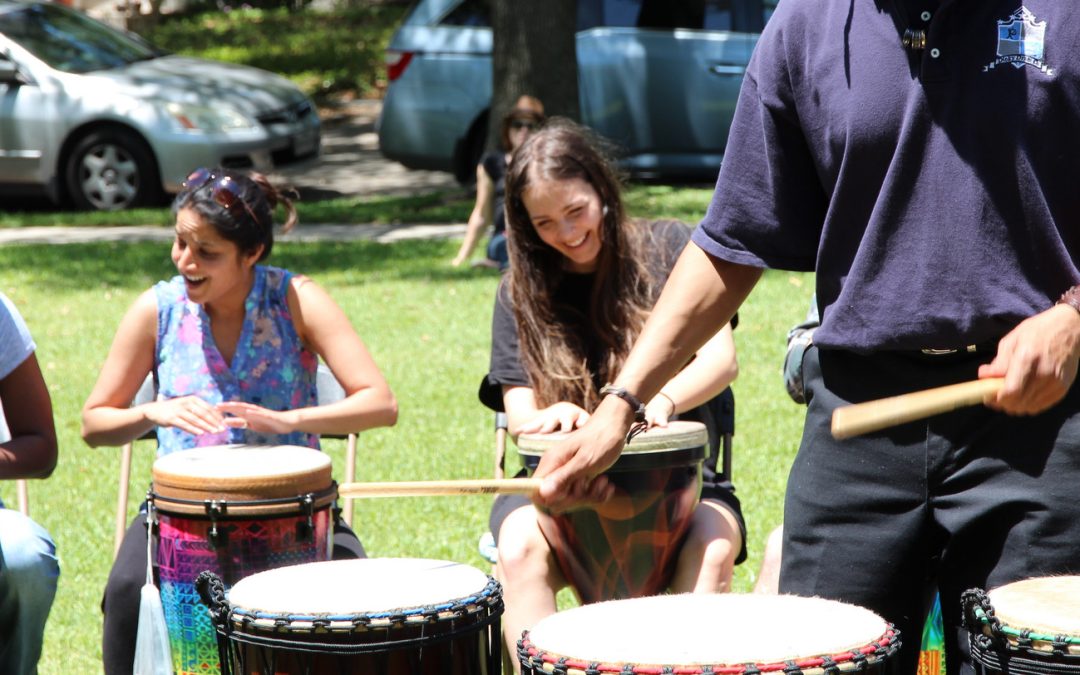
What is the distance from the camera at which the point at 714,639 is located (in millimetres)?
2344

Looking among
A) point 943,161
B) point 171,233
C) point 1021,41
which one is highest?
point 1021,41

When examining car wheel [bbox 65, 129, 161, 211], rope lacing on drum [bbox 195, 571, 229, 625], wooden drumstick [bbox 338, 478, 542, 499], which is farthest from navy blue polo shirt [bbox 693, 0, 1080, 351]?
car wheel [bbox 65, 129, 161, 211]

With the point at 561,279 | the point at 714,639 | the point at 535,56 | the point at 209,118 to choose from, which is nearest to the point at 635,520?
the point at 561,279

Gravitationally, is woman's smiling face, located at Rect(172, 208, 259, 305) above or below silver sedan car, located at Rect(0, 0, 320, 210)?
above

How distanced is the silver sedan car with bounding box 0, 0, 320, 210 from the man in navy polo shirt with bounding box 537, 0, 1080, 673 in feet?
32.5

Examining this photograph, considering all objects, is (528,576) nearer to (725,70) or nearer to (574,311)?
(574,311)

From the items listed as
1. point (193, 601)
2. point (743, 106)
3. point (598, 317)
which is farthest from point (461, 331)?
point (743, 106)

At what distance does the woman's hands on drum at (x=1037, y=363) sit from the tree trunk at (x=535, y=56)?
9.50 meters

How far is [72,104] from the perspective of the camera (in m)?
12.1

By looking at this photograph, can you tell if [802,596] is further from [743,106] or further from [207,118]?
[207,118]

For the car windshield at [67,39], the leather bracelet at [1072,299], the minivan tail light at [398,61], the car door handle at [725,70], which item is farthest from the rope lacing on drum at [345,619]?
the minivan tail light at [398,61]

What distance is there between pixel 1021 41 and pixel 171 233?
10.0 metres

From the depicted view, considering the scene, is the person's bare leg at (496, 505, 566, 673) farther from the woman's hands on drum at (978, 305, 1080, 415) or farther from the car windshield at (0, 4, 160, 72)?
the car windshield at (0, 4, 160, 72)

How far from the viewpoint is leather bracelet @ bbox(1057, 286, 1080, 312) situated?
7.87 ft
